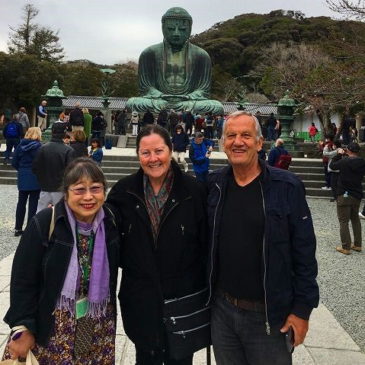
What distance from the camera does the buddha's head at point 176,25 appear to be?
16.5 metres

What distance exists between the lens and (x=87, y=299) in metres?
1.83

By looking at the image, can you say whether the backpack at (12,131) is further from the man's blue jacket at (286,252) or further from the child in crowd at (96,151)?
the man's blue jacket at (286,252)

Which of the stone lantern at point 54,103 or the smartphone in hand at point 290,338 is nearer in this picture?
the smartphone in hand at point 290,338

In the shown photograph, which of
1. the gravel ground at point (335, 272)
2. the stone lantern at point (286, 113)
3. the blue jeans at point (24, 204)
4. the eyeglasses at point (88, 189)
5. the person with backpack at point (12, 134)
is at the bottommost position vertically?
the gravel ground at point (335, 272)

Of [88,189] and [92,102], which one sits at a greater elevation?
[92,102]

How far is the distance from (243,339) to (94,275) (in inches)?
27.2

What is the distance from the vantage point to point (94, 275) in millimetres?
1799

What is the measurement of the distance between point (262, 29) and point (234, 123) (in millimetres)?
44622

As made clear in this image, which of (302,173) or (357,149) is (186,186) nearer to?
(357,149)

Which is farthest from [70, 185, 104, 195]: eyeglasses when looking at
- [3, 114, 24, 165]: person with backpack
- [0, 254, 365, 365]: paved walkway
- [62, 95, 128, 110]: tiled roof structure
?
[62, 95, 128, 110]: tiled roof structure

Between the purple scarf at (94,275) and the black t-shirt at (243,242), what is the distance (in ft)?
1.65

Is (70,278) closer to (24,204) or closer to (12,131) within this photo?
(24,204)

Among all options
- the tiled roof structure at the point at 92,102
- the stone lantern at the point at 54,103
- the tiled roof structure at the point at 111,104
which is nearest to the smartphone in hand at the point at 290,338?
the stone lantern at the point at 54,103


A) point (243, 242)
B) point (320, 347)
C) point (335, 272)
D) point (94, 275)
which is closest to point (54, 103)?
point (335, 272)
